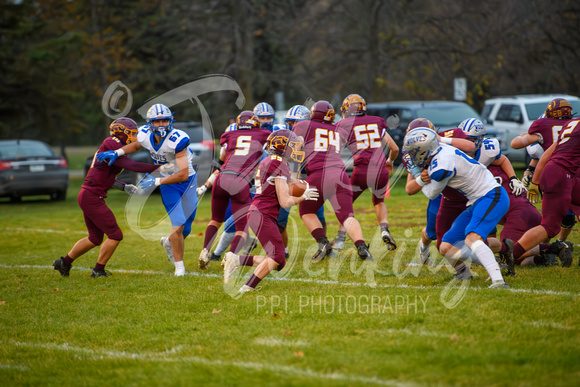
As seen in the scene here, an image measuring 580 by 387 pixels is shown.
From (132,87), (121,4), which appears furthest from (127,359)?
(121,4)

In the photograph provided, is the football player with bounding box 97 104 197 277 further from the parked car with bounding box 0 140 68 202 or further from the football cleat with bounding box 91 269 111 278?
the parked car with bounding box 0 140 68 202

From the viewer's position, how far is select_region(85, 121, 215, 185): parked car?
17000 mm

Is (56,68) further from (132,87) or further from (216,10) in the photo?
(216,10)

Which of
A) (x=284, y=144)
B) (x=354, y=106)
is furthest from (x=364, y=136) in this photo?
(x=284, y=144)

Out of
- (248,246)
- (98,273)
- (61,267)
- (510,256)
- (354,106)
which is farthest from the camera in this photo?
(354,106)

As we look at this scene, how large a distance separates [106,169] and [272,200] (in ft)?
8.40

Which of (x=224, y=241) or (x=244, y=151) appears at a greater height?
(x=244, y=151)

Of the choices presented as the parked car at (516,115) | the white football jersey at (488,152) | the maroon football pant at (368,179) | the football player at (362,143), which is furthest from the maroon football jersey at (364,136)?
the parked car at (516,115)

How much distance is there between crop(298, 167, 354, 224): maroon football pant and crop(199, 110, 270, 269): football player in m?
0.78

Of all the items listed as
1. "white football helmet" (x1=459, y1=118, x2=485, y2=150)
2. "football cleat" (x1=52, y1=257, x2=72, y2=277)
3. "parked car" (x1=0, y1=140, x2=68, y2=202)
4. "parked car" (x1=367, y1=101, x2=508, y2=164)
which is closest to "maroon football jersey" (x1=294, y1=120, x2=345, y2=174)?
"white football helmet" (x1=459, y1=118, x2=485, y2=150)

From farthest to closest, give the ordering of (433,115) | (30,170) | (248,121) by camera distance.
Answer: (30,170)
(433,115)
(248,121)

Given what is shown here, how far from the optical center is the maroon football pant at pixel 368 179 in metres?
9.12

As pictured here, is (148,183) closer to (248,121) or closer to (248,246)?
(248,121)

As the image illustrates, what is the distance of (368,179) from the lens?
9141 mm
